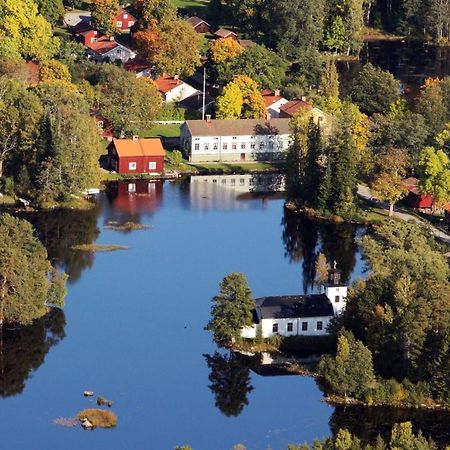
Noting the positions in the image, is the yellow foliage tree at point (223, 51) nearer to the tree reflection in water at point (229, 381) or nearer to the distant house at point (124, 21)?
the distant house at point (124, 21)

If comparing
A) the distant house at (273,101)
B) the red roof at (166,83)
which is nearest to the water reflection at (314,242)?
the distant house at (273,101)

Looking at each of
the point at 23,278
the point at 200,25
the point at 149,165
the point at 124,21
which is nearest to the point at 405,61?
the point at 200,25

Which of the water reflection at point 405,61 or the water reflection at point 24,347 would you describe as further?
the water reflection at point 405,61

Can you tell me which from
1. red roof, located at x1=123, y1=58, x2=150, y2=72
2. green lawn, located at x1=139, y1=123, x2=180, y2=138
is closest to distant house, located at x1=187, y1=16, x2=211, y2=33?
red roof, located at x1=123, y1=58, x2=150, y2=72

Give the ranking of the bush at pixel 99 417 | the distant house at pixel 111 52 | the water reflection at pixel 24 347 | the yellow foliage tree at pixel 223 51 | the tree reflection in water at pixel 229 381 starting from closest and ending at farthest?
the bush at pixel 99 417 → the tree reflection in water at pixel 229 381 → the water reflection at pixel 24 347 → the yellow foliage tree at pixel 223 51 → the distant house at pixel 111 52

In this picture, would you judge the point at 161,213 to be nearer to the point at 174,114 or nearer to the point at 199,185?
the point at 199,185

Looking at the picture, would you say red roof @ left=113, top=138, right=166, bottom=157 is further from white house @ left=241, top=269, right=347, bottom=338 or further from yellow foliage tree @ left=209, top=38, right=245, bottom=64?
white house @ left=241, top=269, right=347, bottom=338
